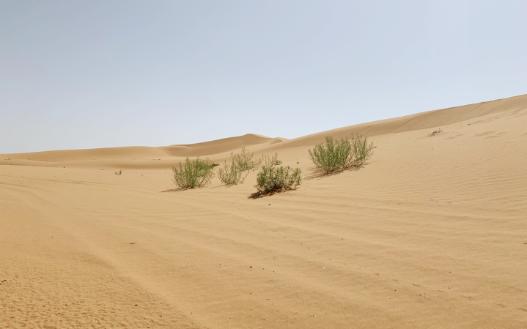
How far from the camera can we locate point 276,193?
625cm

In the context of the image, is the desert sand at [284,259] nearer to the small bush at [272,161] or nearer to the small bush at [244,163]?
the small bush at [272,161]

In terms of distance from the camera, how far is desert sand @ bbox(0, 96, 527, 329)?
207 cm

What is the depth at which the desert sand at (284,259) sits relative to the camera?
2074 millimetres

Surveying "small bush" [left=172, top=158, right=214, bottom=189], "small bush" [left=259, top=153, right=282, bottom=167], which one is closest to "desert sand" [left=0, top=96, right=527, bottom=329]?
"small bush" [left=172, top=158, right=214, bottom=189]

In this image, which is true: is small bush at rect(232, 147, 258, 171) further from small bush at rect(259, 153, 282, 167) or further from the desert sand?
the desert sand

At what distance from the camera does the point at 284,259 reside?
9.68 feet

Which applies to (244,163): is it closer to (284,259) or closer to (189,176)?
(189,176)

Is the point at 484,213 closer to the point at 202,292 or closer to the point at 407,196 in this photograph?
the point at 407,196

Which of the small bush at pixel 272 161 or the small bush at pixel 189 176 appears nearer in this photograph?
the small bush at pixel 189 176

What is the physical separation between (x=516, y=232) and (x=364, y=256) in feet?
4.23

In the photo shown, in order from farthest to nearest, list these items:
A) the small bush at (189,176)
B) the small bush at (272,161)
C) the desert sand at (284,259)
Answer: the small bush at (272,161) < the small bush at (189,176) < the desert sand at (284,259)

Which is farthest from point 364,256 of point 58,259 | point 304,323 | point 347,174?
point 347,174

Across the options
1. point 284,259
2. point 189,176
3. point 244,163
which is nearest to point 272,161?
point 189,176

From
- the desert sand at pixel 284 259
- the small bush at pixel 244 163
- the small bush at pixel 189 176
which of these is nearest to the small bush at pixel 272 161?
the small bush at pixel 244 163
